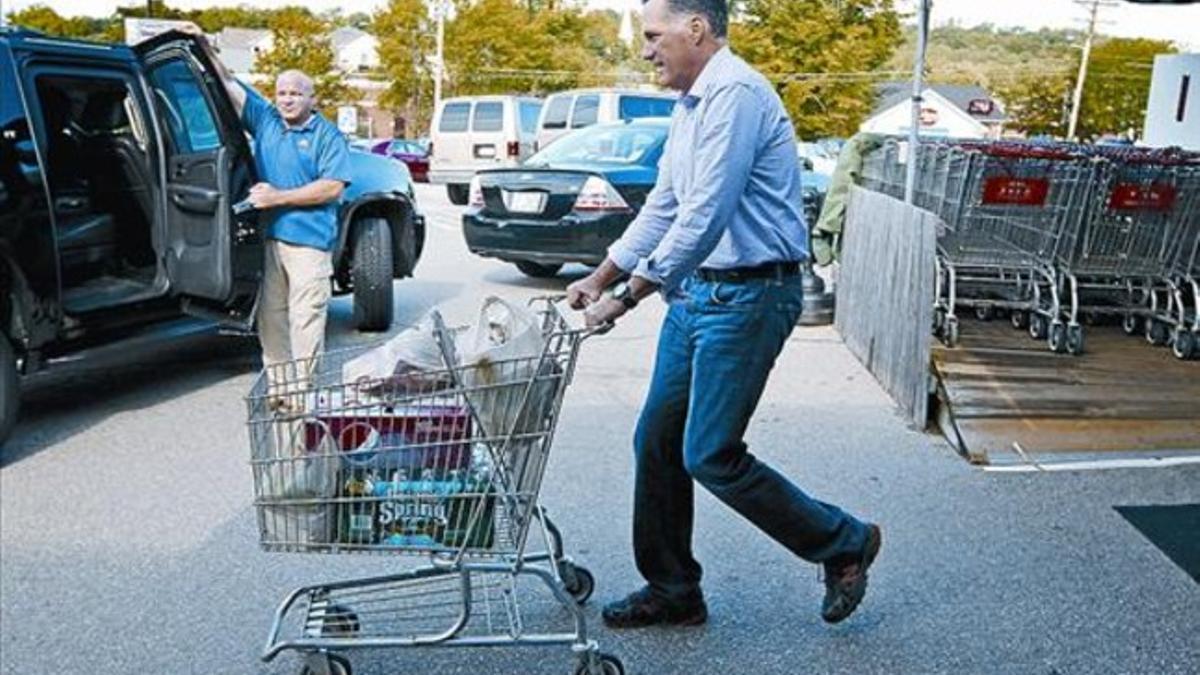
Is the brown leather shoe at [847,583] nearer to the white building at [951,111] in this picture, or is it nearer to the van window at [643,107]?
the van window at [643,107]

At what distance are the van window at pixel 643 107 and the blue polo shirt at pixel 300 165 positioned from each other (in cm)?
1408

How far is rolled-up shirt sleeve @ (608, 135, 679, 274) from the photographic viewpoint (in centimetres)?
352

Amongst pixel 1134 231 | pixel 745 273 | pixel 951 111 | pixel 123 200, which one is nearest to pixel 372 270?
pixel 123 200

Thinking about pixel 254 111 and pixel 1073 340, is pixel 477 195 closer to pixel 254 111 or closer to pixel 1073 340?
pixel 254 111

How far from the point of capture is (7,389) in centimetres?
540

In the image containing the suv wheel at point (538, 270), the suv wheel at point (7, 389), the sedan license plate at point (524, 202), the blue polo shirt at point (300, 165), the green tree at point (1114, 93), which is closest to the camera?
Answer: the suv wheel at point (7, 389)

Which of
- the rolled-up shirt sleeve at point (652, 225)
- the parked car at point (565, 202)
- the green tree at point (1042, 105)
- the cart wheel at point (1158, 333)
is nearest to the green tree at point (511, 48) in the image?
the green tree at point (1042, 105)

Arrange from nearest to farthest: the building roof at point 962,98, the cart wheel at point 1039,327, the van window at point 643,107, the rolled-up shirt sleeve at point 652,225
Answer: the rolled-up shirt sleeve at point 652,225 < the cart wheel at point 1039,327 < the van window at point 643,107 < the building roof at point 962,98

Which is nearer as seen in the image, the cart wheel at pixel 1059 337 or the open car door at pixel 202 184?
the open car door at pixel 202 184

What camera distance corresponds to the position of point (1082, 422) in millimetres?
6090

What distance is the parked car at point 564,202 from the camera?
10016 millimetres

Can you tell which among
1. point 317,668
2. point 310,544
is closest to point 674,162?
point 310,544

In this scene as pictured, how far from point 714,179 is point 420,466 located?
116 cm

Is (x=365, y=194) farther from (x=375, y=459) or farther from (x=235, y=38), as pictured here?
(x=235, y=38)
